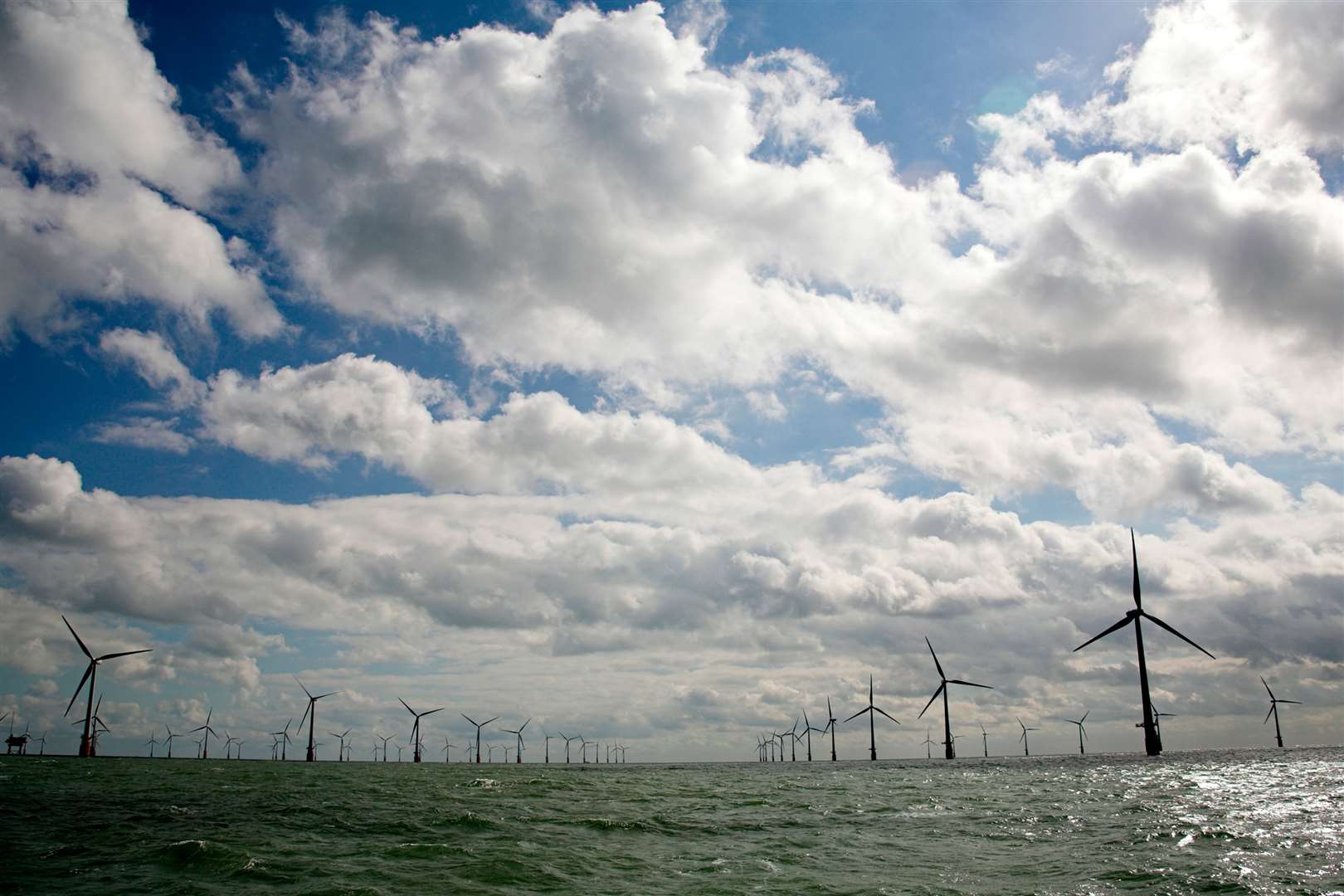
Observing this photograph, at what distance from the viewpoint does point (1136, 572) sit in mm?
193125

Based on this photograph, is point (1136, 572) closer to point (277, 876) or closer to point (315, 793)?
point (315, 793)

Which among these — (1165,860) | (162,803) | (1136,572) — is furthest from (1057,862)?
(1136,572)

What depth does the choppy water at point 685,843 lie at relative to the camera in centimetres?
3394

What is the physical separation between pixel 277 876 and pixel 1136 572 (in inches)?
7869

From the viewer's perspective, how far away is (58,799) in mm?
74125

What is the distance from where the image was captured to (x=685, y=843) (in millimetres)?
47250

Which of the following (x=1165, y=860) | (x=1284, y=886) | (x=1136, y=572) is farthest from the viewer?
(x=1136, y=572)

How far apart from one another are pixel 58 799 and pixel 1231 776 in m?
127

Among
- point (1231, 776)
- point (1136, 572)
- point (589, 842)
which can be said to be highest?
point (1136, 572)

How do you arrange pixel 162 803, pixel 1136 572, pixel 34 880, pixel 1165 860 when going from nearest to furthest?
1. pixel 34 880
2. pixel 1165 860
3. pixel 162 803
4. pixel 1136 572

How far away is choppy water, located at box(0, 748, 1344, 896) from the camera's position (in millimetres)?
33938

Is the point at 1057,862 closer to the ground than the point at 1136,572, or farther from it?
closer to the ground

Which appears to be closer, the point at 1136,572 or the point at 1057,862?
the point at 1057,862

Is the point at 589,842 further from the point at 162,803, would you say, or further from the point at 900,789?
the point at 900,789
